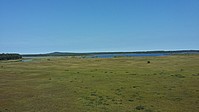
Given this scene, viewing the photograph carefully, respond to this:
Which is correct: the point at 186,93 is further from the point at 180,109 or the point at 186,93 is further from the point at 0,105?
the point at 0,105

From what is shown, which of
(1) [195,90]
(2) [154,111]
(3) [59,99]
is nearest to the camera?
(2) [154,111]

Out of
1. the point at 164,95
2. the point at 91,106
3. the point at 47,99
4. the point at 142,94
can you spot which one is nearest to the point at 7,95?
the point at 47,99

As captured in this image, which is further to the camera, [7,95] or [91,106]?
[7,95]

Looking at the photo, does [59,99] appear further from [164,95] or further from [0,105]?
[164,95]

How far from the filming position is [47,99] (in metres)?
28.3

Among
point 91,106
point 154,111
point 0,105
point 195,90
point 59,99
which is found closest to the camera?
point 154,111

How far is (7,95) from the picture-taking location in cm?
3131

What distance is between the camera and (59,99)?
1110 inches

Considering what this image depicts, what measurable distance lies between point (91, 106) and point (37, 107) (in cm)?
421

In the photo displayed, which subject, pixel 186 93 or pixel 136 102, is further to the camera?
pixel 186 93

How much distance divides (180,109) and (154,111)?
201 cm

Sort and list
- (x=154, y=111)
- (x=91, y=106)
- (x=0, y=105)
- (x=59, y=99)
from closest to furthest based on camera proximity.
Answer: (x=154, y=111), (x=91, y=106), (x=0, y=105), (x=59, y=99)

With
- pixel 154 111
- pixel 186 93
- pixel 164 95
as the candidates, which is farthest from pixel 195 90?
pixel 154 111

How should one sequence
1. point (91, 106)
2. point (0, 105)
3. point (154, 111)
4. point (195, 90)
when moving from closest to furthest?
1. point (154, 111)
2. point (91, 106)
3. point (0, 105)
4. point (195, 90)
